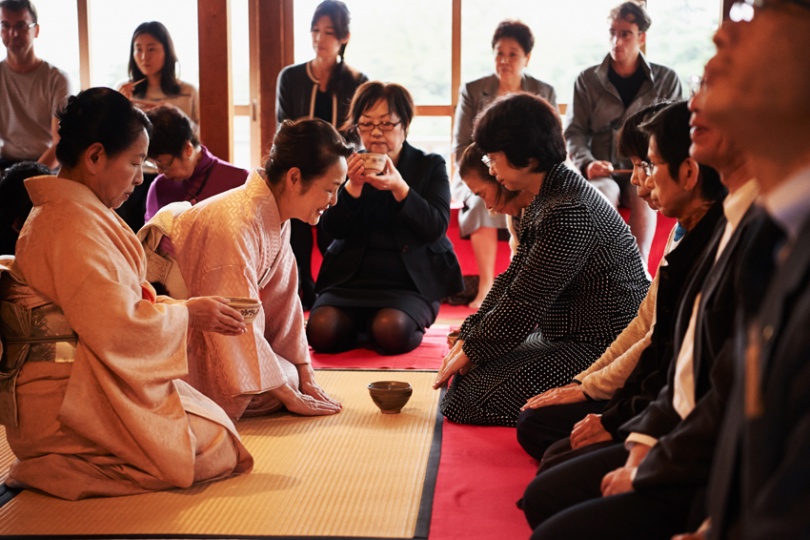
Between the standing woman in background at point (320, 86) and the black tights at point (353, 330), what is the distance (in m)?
0.99

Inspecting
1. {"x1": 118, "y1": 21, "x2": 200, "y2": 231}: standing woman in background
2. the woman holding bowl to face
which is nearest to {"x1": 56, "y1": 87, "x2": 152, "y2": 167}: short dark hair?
{"x1": 118, "y1": 21, "x2": 200, "y2": 231}: standing woman in background

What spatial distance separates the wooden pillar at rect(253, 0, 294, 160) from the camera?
6617 millimetres

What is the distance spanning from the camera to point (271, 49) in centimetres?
666

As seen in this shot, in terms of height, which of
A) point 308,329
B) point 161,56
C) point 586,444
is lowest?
point 308,329

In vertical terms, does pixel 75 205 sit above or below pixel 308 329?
above

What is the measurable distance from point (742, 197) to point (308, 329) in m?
2.85

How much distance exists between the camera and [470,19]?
6676 millimetres

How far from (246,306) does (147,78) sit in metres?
3.24

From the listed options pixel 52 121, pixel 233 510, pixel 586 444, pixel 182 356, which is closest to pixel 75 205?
pixel 182 356

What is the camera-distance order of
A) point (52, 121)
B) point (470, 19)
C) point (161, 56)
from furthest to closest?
point (470, 19)
point (52, 121)
point (161, 56)

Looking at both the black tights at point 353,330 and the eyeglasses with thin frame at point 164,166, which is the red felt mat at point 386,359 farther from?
the eyeglasses with thin frame at point 164,166

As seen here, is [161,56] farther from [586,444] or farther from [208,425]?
[586,444]

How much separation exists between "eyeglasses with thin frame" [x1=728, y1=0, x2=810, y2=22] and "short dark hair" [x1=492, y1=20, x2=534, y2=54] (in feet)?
14.5

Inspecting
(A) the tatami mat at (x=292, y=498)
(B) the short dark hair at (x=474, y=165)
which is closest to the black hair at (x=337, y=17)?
(B) the short dark hair at (x=474, y=165)
